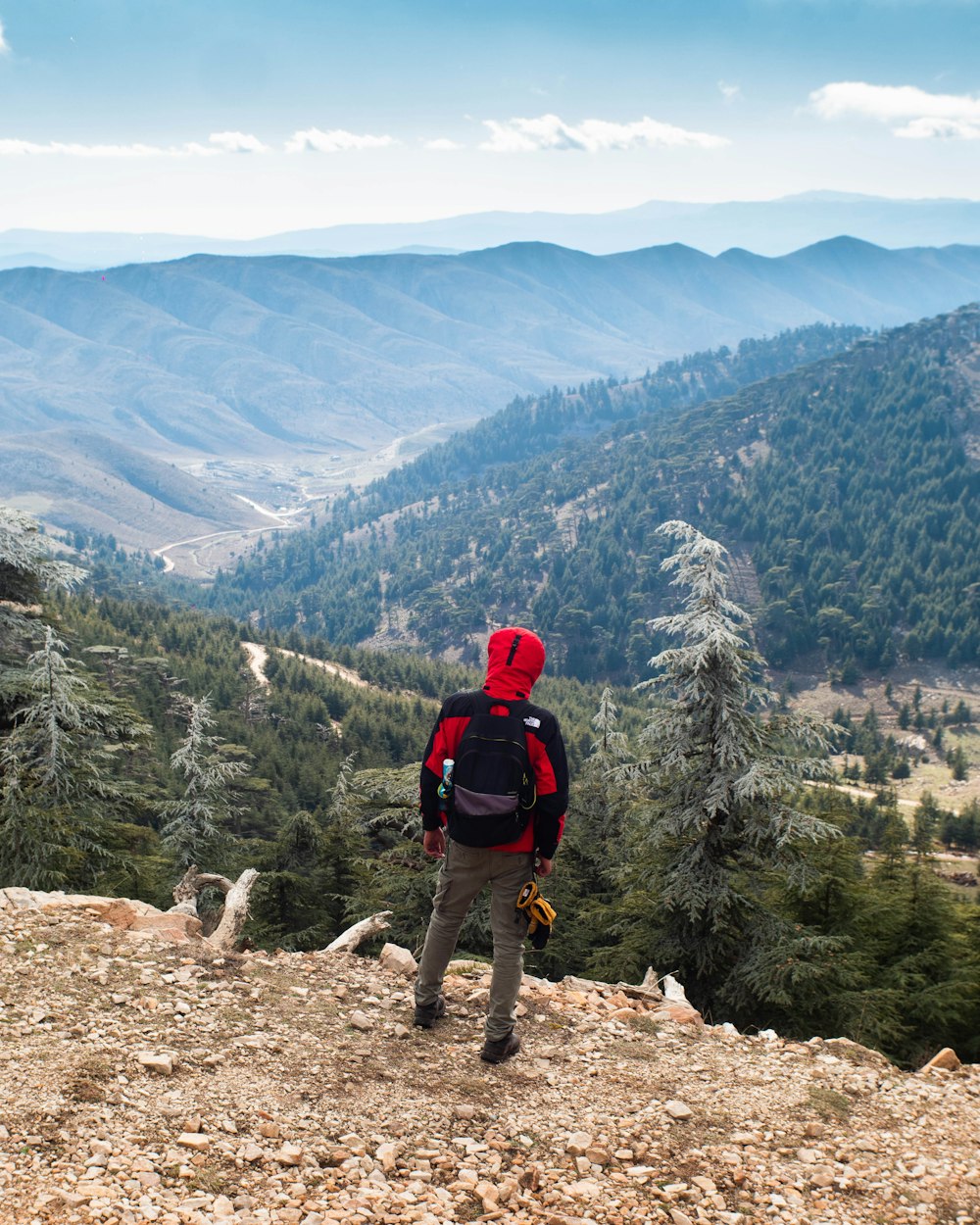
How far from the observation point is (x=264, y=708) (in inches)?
3280

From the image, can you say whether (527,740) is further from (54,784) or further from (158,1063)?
(54,784)

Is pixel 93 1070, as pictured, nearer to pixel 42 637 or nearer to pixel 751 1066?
pixel 751 1066

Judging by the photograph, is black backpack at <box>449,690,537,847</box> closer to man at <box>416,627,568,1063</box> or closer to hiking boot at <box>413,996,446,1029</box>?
man at <box>416,627,568,1063</box>

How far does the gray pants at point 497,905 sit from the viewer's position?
7.65 m

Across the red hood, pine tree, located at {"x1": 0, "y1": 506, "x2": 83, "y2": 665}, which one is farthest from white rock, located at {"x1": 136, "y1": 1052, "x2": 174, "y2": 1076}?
pine tree, located at {"x1": 0, "y1": 506, "x2": 83, "y2": 665}

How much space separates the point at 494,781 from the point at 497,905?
119 cm

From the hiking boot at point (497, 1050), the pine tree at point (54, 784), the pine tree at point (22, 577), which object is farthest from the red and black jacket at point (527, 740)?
the pine tree at point (22, 577)

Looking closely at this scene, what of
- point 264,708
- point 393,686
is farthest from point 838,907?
point 393,686

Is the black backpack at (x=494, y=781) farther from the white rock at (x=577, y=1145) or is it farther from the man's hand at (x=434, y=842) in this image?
the white rock at (x=577, y=1145)

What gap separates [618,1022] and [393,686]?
113 metres

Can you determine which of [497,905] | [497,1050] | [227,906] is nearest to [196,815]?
[227,906]

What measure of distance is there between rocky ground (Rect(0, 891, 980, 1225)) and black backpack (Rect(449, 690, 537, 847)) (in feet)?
6.84

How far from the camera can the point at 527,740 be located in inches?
292

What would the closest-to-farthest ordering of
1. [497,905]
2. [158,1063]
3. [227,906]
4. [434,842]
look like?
[158,1063]
[497,905]
[434,842]
[227,906]
